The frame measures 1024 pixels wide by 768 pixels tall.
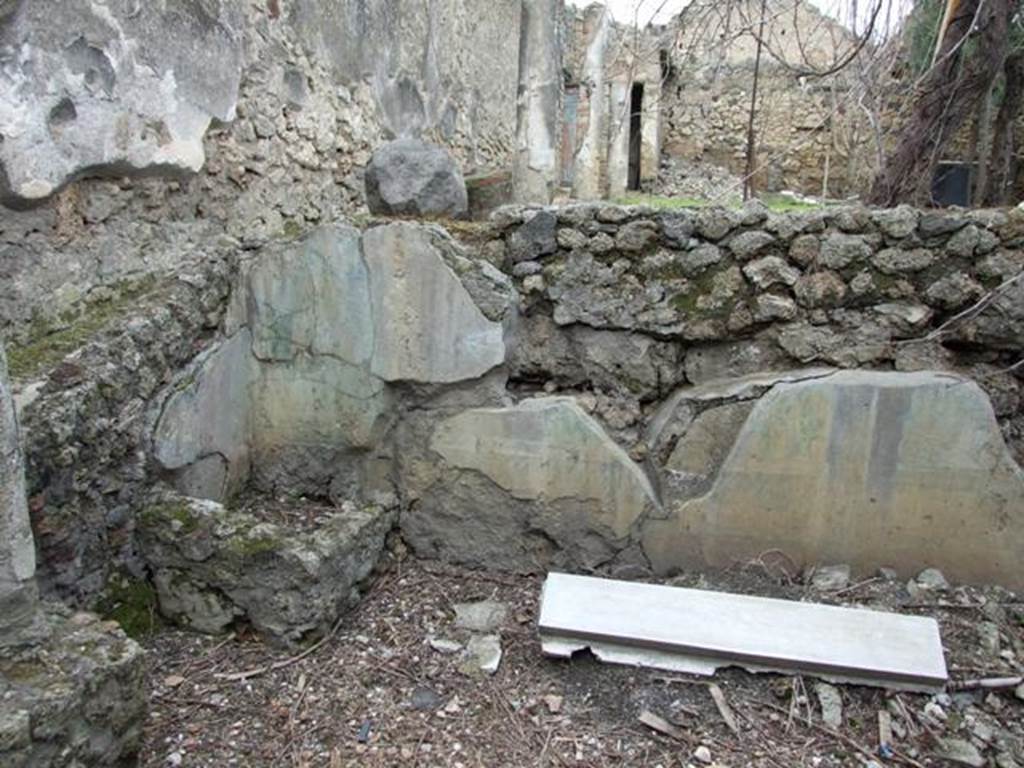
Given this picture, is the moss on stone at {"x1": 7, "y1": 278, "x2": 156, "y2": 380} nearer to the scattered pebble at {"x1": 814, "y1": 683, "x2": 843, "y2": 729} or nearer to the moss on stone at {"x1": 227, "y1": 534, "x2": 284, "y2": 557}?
the moss on stone at {"x1": 227, "y1": 534, "x2": 284, "y2": 557}

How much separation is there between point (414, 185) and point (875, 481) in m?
1.92

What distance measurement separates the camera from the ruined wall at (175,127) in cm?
213

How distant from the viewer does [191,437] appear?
8.52ft

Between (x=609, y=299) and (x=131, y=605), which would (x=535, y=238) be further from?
(x=131, y=605)

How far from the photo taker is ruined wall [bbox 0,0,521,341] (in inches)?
Result: 83.8

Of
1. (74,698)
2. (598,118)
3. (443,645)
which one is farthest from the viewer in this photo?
(598,118)

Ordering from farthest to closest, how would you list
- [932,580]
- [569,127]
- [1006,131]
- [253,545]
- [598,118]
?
[569,127] < [598,118] < [1006,131] < [932,580] < [253,545]

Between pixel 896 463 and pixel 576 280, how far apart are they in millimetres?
1200

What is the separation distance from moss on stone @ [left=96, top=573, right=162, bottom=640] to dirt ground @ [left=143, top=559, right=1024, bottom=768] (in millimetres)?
65

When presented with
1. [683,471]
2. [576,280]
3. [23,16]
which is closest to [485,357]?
[576,280]

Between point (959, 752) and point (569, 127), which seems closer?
point (959, 752)

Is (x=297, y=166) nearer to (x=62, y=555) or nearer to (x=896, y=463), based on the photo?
(x=62, y=555)

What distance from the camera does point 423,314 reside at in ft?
9.03

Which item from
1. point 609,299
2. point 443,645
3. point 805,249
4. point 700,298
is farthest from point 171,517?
point 805,249
